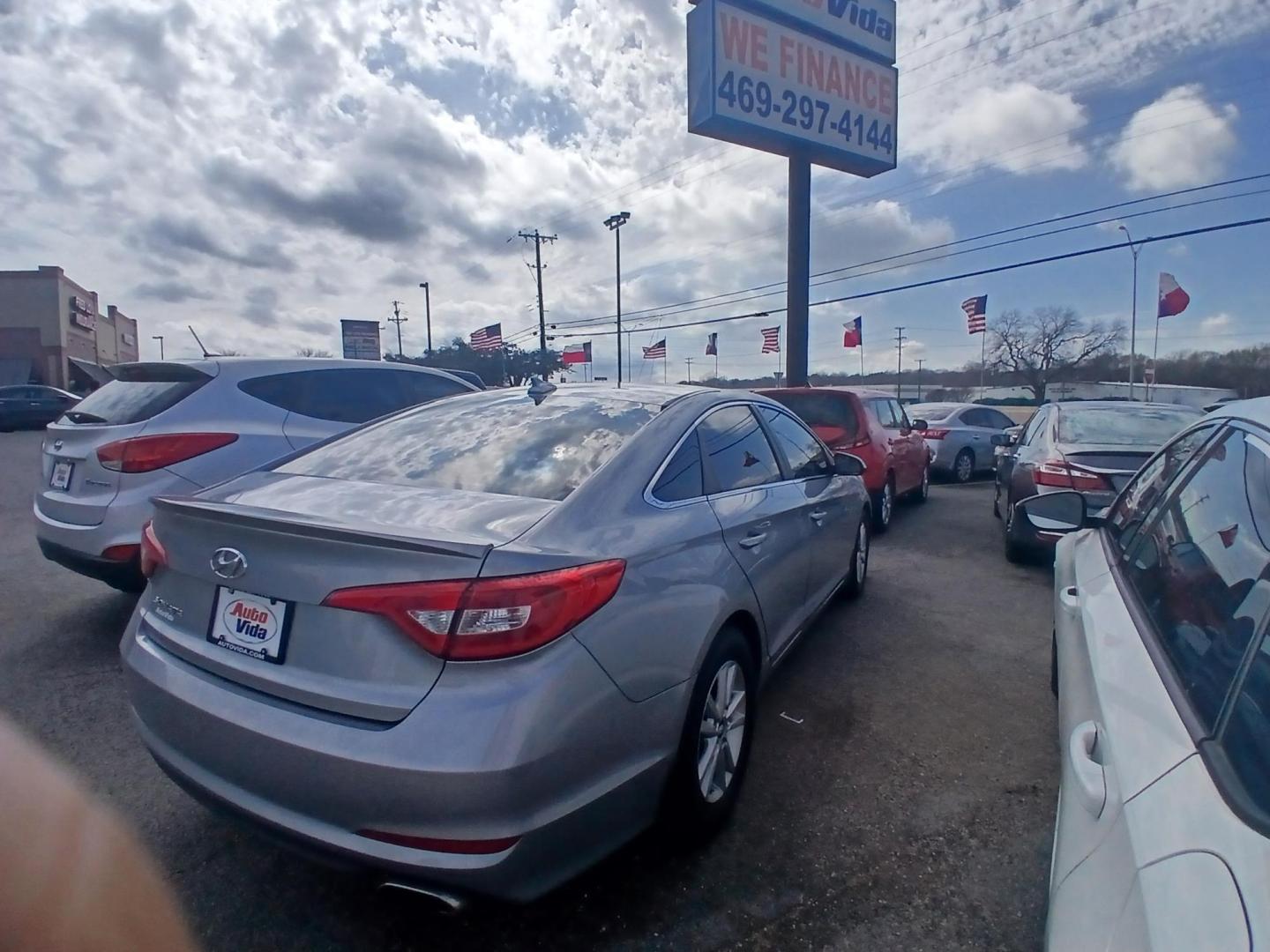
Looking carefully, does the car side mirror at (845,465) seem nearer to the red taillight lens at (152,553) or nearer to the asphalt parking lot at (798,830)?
the asphalt parking lot at (798,830)

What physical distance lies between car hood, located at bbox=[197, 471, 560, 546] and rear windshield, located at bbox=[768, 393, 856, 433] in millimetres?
5652

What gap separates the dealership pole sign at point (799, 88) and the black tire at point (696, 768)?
13.8m

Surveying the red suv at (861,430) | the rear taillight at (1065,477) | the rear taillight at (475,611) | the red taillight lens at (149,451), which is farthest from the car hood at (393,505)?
the red suv at (861,430)

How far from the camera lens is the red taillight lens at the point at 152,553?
225cm

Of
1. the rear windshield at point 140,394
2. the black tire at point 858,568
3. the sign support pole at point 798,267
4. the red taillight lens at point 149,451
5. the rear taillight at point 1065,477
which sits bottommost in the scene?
the black tire at point 858,568

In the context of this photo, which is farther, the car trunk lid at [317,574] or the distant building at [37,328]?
the distant building at [37,328]

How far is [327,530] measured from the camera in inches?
75.2

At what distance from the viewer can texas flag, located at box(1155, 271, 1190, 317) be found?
22734 millimetres

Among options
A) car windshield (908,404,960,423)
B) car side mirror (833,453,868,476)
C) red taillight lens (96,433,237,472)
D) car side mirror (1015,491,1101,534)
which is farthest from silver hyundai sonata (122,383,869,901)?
car windshield (908,404,960,423)

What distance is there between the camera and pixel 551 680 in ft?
5.71

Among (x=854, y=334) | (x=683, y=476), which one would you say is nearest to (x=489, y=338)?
(x=854, y=334)

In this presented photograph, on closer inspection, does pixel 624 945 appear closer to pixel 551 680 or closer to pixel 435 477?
pixel 551 680

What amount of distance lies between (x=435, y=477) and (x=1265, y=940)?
7.19 ft

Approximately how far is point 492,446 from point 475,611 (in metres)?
1.02
